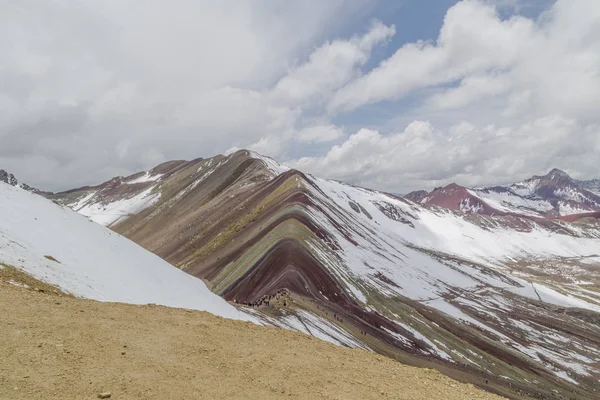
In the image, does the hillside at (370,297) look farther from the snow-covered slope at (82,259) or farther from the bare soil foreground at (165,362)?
the bare soil foreground at (165,362)

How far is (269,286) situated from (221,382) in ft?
190

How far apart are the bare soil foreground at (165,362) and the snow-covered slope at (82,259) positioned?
515 centimetres

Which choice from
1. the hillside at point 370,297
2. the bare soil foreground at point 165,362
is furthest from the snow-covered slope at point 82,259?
the hillside at point 370,297

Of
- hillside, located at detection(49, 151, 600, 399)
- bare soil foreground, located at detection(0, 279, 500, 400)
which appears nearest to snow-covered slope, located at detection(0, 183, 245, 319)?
bare soil foreground, located at detection(0, 279, 500, 400)

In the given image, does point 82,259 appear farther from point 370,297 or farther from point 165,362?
point 370,297

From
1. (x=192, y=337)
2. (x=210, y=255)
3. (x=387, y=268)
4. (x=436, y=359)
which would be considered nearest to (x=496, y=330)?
(x=387, y=268)

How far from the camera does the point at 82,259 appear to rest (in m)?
25.6

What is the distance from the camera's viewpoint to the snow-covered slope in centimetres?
2143

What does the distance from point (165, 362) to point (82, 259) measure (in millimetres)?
17006

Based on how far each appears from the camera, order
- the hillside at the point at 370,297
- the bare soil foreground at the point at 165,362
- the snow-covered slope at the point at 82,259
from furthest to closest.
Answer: the hillside at the point at 370,297, the snow-covered slope at the point at 82,259, the bare soil foreground at the point at 165,362

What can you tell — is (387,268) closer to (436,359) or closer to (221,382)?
(436,359)

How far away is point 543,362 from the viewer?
7975 cm

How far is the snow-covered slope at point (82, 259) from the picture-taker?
21433 mm

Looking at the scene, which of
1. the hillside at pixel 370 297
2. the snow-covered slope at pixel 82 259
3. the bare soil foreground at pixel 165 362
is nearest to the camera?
the bare soil foreground at pixel 165 362
